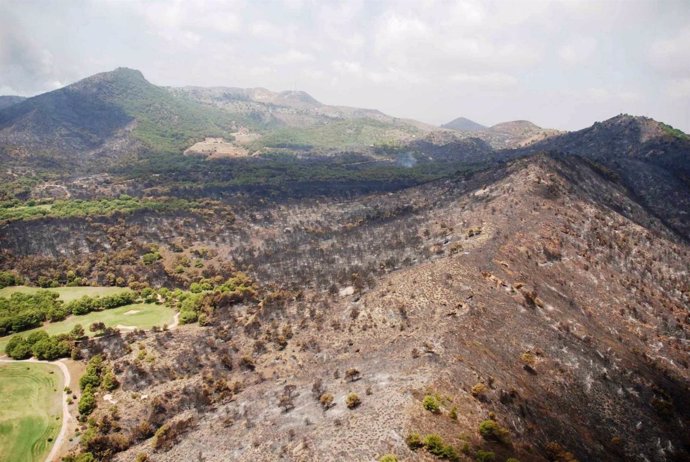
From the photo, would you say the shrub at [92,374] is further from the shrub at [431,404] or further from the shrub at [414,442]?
the shrub at [414,442]

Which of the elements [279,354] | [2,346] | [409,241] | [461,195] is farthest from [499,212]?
[2,346]

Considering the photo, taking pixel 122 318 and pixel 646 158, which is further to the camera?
pixel 646 158

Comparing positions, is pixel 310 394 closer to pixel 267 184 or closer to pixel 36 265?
pixel 36 265

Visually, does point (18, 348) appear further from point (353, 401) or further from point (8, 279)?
point (353, 401)

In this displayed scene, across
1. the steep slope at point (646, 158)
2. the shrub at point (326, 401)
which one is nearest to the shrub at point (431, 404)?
the shrub at point (326, 401)

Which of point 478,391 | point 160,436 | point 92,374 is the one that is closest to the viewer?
point 478,391

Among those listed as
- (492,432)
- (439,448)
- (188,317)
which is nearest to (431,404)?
(439,448)

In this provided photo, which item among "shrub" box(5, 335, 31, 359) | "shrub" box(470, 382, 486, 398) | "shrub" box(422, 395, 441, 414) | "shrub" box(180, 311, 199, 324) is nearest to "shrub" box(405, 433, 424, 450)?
"shrub" box(422, 395, 441, 414)
